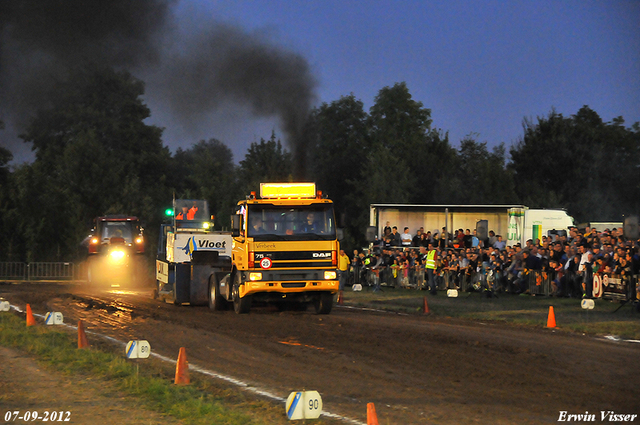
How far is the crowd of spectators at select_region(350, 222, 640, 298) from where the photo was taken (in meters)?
22.4

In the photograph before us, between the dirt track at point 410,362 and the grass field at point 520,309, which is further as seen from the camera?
the grass field at point 520,309

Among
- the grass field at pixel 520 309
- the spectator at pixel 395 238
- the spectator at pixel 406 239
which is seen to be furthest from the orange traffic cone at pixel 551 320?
the spectator at pixel 406 239

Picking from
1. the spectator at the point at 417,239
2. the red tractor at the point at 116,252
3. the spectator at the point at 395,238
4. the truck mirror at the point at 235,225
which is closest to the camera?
the truck mirror at the point at 235,225

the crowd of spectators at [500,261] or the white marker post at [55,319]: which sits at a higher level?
the crowd of spectators at [500,261]

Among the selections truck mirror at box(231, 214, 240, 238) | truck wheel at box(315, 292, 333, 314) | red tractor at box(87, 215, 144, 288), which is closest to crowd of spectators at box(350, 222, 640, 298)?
truck wheel at box(315, 292, 333, 314)

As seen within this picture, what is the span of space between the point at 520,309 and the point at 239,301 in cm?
751

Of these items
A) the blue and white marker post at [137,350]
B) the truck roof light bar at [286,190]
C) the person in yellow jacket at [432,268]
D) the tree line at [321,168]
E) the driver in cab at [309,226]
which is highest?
the tree line at [321,168]

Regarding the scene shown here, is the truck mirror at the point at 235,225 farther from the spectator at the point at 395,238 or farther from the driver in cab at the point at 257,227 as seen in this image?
the spectator at the point at 395,238

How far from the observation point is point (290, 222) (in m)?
19.8

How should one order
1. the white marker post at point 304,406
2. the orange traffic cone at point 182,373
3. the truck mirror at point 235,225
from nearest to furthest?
the white marker post at point 304,406, the orange traffic cone at point 182,373, the truck mirror at point 235,225

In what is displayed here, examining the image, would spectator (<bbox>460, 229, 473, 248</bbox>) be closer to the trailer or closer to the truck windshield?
the trailer

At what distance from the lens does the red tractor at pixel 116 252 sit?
3944 cm

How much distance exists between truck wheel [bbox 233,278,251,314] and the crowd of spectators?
8.17 meters

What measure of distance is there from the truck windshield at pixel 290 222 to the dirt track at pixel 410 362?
205cm
